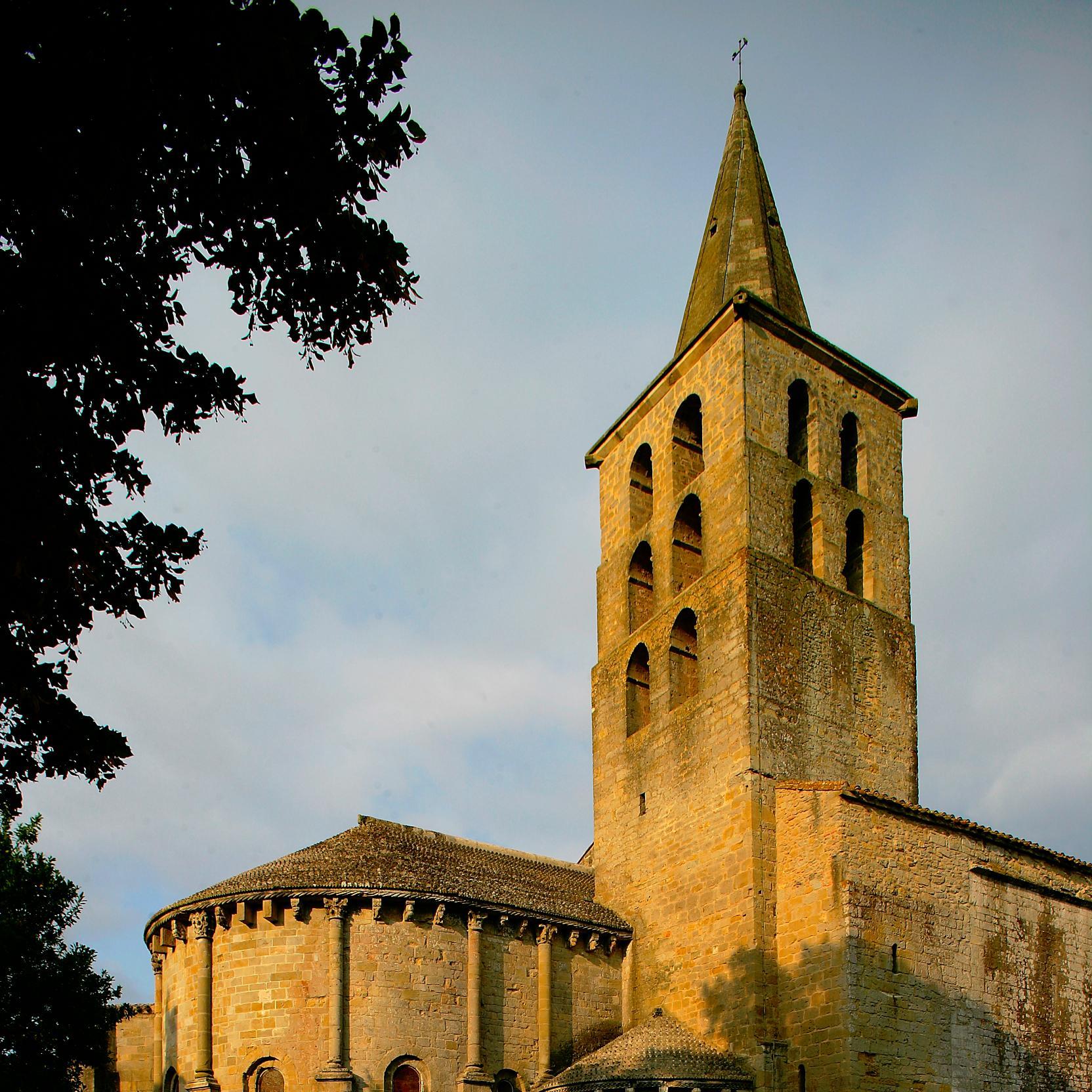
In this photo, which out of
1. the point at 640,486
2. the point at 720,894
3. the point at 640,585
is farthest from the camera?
the point at 640,486

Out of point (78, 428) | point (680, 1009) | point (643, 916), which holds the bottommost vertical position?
point (680, 1009)

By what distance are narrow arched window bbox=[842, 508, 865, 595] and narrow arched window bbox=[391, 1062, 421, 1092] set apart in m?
12.0

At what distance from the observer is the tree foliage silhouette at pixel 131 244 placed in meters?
7.73

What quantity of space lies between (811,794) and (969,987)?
3887mm

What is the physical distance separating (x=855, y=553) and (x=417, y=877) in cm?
1091

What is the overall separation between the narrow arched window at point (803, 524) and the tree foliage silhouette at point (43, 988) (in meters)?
15.8

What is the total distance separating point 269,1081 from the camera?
18.8m

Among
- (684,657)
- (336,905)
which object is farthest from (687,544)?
(336,905)

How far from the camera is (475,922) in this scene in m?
20.0

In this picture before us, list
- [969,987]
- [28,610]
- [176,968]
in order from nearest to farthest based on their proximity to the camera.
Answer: [28,610] → [969,987] → [176,968]

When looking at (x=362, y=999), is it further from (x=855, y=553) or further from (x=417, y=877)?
(x=855, y=553)

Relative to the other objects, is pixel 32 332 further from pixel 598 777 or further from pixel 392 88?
pixel 598 777

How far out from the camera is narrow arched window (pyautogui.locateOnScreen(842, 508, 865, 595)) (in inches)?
954

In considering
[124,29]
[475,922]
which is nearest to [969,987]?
[475,922]
